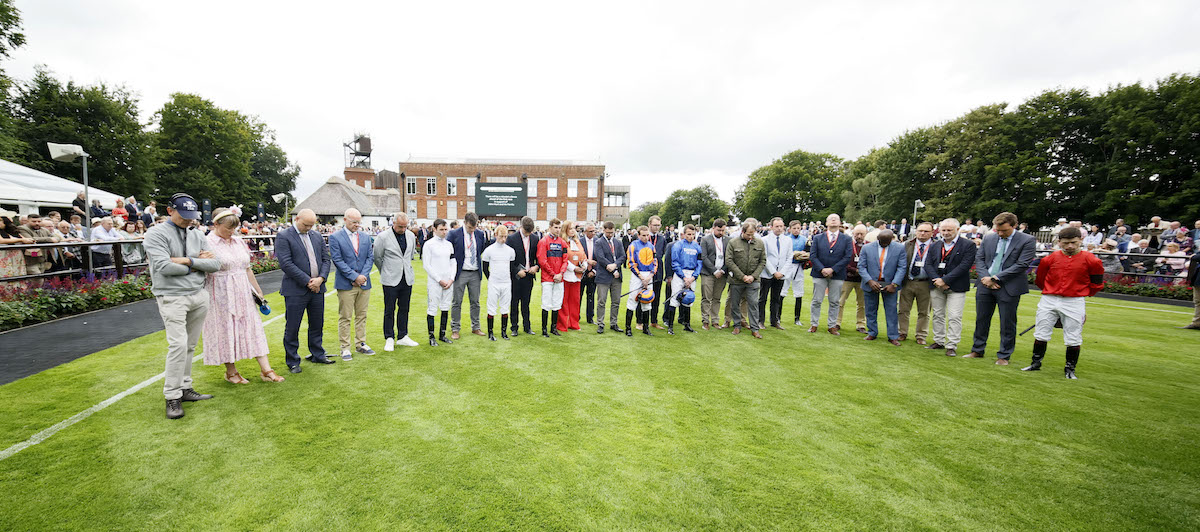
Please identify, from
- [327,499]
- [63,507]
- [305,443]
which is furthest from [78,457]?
[327,499]

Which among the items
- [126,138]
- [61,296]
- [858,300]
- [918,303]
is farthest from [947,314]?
[126,138]

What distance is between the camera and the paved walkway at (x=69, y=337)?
5203 millimetres

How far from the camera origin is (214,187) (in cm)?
3469

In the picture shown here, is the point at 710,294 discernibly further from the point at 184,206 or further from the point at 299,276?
the point at 184,206

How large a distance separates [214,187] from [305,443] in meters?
42.6

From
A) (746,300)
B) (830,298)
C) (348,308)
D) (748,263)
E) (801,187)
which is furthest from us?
(801,187)

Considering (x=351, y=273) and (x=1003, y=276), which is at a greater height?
(x=1003, y=276)

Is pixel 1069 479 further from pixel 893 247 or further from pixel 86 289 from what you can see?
pixel 86 289

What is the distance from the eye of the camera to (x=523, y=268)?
7121mm

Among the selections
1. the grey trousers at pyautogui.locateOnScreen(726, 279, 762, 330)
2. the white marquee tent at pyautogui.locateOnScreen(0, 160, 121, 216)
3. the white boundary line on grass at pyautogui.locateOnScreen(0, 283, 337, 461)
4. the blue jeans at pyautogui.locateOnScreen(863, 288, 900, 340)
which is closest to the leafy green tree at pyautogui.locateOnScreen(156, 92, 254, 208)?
the white marquee tent at pyautogui.locateOnScreen(0, 160, 121, 216)

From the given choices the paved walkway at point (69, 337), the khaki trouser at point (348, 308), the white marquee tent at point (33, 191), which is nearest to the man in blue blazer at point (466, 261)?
the khaki trouser at point (348, 308)

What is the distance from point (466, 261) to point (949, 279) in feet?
23.6

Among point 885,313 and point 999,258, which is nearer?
point 999,258

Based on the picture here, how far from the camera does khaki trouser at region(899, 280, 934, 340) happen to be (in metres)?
7.06
